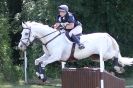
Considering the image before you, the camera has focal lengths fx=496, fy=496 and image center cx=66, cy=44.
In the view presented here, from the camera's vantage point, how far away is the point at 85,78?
12062 millimetres

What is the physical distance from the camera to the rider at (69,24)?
12930mm

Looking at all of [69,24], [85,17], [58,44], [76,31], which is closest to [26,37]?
[58,44]

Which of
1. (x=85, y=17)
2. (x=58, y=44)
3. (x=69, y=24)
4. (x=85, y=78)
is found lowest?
(x=85, y=78)

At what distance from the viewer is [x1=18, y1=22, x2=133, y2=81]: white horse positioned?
489 inches

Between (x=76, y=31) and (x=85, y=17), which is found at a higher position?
(x=85, y=17)

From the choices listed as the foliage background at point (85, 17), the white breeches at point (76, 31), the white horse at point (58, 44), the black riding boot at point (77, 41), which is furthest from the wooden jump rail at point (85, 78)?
the foliage background at point (85, 17)

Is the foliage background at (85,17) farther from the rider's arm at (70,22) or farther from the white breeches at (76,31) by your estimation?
the rider's arm at (70,22)

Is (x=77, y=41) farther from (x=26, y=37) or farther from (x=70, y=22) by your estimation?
(x=26, y=37)

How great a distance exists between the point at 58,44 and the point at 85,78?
1.36 m

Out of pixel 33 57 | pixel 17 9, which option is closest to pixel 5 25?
pixel 33 57

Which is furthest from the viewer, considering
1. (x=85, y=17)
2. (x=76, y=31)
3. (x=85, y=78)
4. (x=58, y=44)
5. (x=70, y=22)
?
(x=85, y=17)

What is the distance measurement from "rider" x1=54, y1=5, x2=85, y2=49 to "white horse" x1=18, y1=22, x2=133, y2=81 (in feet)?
0.55

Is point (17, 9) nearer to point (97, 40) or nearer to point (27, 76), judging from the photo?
point (27, 76)

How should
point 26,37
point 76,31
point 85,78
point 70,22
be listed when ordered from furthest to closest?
point 76,31 < point 70,22 < point 26,37 < point 85,78
